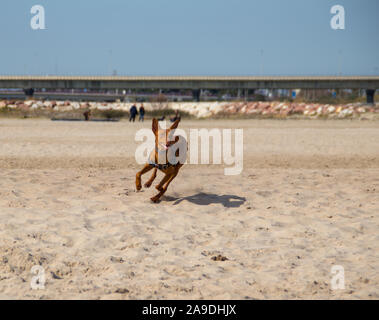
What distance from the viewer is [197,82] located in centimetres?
7894

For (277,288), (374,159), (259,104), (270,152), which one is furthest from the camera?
(259,104)

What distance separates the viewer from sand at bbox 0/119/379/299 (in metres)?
5.96

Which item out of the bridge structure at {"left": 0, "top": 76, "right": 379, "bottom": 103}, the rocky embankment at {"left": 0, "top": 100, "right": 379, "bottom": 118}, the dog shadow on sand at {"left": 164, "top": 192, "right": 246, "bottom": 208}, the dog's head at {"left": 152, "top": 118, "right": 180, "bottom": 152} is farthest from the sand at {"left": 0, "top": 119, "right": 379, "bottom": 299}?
the bridge structure at {"left": 0, "top": 76, "right": 379, "bottom": 103}

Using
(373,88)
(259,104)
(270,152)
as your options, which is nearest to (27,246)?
(270,152)

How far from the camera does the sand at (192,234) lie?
5965 mm

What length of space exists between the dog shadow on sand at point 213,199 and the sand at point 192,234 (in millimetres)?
21

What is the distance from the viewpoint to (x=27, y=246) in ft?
22.9

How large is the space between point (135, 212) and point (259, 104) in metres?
53.7

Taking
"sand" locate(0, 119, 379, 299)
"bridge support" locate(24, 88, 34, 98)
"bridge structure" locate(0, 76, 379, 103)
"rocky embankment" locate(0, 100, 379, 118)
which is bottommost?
"sand" locate(0, 119, 379, 299)

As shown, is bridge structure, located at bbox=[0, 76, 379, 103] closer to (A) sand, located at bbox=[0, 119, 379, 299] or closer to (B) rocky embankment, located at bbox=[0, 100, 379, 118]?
(B) rocky embankment, located at bbox=[0, 100, 379, 118]

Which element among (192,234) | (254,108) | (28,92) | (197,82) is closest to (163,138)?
(192,234)

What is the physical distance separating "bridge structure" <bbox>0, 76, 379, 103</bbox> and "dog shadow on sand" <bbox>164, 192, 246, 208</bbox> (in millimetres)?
68196

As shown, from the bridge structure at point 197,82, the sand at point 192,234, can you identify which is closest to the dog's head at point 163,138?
the sand at point 192,234
